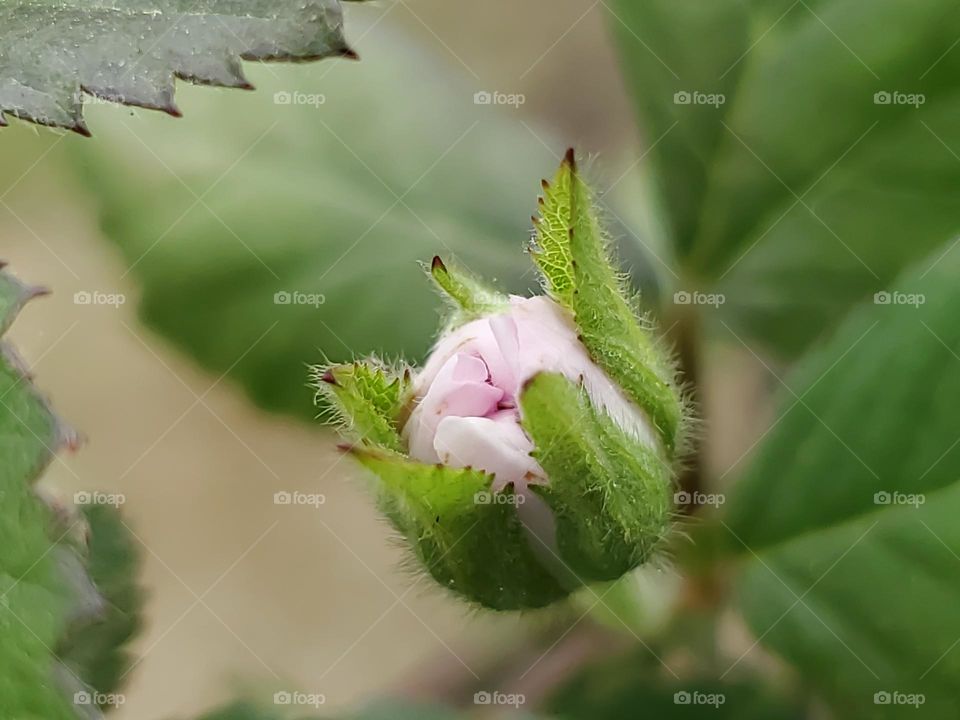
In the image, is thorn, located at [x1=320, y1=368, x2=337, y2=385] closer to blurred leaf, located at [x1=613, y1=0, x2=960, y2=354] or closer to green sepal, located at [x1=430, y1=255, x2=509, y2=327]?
green sepal, located at [x1=430, y1=255, x2=509, y2=327]

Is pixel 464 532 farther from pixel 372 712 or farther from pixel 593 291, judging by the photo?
pixel 372 712

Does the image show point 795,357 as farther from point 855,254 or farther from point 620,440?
point 620,440

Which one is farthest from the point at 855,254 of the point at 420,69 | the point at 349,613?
the point at 349,613

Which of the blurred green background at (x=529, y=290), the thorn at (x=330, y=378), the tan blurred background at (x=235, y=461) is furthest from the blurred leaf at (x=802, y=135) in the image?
the thorn at (x=330, y=378)

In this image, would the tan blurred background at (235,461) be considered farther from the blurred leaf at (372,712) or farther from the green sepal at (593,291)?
the green sepal at (593,291)

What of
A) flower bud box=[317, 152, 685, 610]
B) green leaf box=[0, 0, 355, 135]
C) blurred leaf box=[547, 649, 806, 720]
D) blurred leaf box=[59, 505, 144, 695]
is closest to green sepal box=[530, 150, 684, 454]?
flower bud box=[317, 152, 685, 610]

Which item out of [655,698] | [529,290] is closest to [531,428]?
[529,290]
